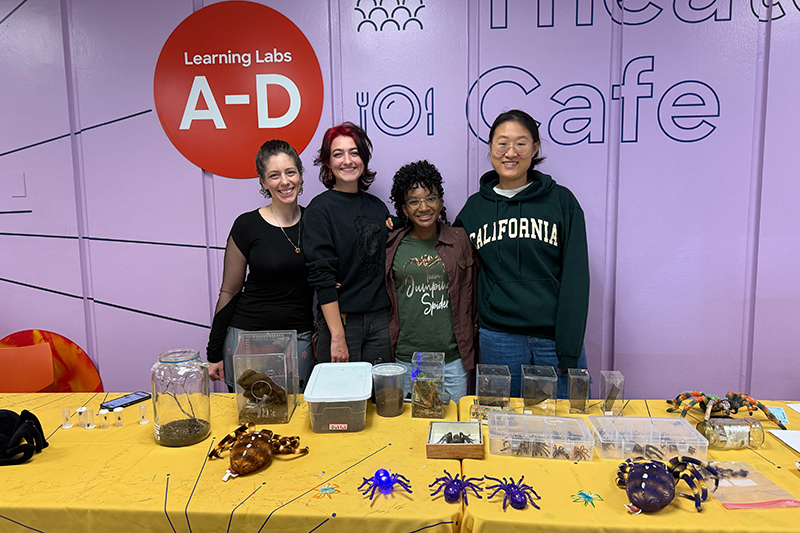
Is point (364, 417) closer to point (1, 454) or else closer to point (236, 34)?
point (1, 454)

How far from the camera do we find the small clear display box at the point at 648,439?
133 cm

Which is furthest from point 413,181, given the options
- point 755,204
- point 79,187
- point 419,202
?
point 79,187

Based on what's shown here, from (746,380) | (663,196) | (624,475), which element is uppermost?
(663,196)

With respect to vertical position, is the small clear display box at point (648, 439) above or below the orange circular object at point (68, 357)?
above

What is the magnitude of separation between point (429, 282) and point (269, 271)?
2.38 ft

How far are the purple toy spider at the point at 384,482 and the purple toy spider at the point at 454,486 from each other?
0.23ft

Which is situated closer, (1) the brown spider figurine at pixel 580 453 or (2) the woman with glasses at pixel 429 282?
Answer: (1) the brown spider figurine at pixel 580 453

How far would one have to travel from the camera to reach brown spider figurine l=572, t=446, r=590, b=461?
1.33 m

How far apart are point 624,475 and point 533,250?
3.27ft

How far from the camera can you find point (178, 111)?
2.54 m

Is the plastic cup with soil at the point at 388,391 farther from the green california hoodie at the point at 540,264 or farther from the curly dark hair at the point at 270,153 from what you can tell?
the curly dark hair at the point at 270,153

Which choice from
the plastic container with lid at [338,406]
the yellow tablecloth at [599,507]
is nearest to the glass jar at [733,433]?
the yellow tablecloth at [599,507]

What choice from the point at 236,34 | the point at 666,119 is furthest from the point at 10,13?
Answer: the point at 666,119

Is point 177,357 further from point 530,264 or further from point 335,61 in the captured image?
point 335,61
